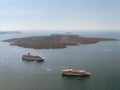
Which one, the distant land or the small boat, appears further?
the distant land

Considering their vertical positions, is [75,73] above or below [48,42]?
below

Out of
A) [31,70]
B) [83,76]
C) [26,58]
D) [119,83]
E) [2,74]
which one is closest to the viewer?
[119,83]

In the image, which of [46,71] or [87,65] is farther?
[87,65]

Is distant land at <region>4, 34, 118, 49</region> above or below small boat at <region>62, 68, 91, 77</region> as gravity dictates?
above

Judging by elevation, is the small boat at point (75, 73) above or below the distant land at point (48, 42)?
below

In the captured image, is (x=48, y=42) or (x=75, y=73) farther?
(x=48, y=42)

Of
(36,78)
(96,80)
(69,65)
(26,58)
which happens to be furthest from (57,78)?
(26,58)

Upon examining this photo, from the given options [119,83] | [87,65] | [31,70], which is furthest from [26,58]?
[119,83]

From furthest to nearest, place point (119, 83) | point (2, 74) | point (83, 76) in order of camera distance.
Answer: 1. point (2, 74)
2. point (83, 76)
3. point (119, 83)

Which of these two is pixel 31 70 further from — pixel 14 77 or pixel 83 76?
pixel 83 76

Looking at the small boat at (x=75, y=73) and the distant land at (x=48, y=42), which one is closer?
the small boat at (x=75, y=73)
